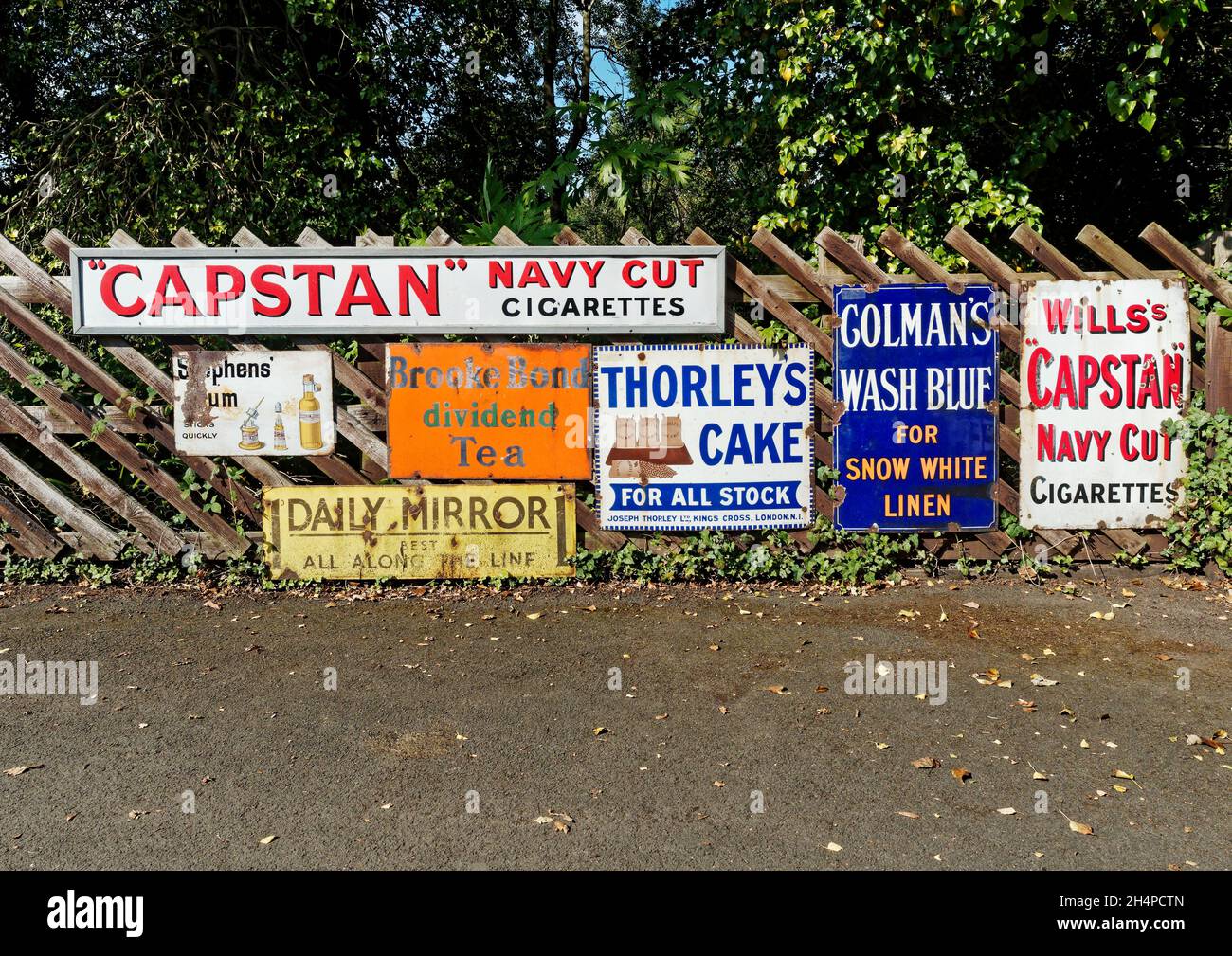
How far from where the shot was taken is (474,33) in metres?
11.5

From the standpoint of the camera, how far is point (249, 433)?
6844 millimetres

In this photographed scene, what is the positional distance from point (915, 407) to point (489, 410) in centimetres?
295

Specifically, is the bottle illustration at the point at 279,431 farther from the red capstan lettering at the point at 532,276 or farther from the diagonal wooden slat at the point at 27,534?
the red capstan lettering at the point at 532,276

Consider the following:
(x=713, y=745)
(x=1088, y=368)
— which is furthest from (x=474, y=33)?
(x=713, y=745)

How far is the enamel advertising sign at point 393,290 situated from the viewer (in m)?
6.66

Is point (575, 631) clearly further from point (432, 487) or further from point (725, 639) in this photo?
point (432, 487)

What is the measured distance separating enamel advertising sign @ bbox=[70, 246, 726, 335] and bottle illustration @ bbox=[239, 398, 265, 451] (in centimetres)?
54

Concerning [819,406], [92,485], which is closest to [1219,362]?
[819,406]

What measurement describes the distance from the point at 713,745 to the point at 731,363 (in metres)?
3.15

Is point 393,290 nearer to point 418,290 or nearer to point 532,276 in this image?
point 418,290

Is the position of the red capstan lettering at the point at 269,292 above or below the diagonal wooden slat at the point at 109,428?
above

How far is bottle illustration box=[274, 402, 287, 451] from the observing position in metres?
6.82

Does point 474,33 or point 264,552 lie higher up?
point 474,33

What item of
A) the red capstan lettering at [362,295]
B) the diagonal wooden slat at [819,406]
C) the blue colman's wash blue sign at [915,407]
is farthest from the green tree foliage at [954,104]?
the red capstan lettering at [362,295]
